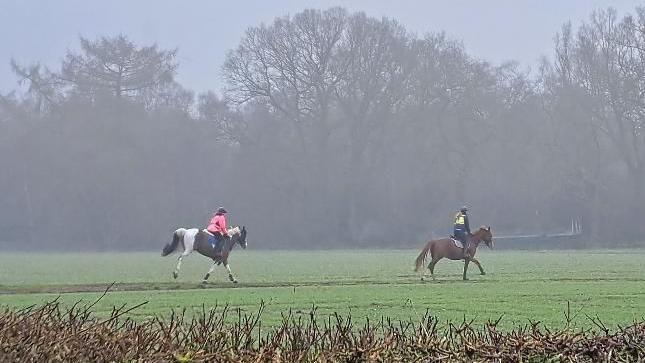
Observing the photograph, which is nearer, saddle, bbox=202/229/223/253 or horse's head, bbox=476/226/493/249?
saddle, bbox=202/229/223/253

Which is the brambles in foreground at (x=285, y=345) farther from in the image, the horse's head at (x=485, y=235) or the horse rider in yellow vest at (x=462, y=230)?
the horse's head at (x=485, y=235)

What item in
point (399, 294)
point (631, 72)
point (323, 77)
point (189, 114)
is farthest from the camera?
point (189, 114)

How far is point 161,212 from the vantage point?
71.5 meters

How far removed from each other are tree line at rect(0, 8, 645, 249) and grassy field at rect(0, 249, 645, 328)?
36.4 meters

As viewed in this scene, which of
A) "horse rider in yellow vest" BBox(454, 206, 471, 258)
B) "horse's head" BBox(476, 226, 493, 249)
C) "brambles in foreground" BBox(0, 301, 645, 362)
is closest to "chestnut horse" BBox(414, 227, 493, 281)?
"horse's head" BBox(476, 226, 493, 249)

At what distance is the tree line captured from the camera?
6712 centimetres

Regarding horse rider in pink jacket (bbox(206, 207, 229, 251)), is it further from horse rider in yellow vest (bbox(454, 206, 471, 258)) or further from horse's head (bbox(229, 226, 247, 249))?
horse rider in yellow vest (bbox(454, 206, 471, 258))

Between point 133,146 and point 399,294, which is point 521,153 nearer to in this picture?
point 133,146

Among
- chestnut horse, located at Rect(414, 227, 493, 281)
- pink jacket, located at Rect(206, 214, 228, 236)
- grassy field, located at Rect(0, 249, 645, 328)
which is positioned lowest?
grassy field, located at Rect(0, 249, 645, 328)

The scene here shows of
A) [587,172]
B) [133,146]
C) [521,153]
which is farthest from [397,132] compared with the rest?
[133,146]

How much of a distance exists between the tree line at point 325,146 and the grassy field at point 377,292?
3644cm

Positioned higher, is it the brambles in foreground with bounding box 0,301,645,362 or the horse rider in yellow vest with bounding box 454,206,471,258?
the horse rider in yellow vest with bounding box 454,206,471,258

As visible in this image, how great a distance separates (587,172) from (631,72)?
6.16m

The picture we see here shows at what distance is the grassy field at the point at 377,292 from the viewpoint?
47.0 ft
